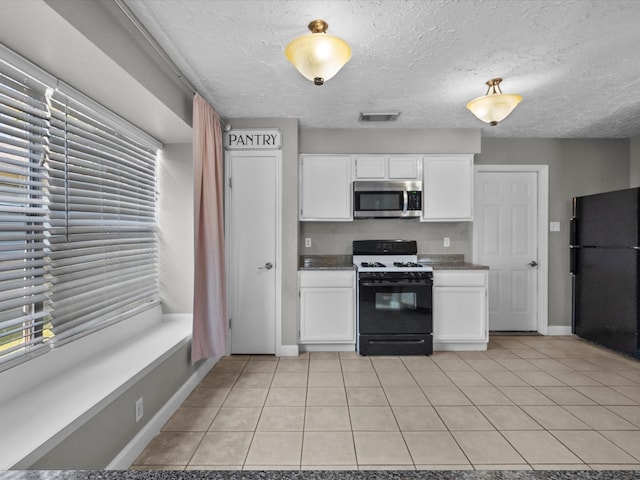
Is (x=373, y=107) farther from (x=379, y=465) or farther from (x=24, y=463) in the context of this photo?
(x=24, y=463)

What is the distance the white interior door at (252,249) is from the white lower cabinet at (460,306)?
1690mm

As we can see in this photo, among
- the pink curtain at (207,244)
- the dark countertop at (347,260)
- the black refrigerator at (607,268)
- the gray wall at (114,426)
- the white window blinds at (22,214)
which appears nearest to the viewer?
the gray wall at (114,426)

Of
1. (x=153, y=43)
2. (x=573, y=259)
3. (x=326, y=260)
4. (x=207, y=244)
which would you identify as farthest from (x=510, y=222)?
(x=153, y=43)

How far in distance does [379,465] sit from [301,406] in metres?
0.79

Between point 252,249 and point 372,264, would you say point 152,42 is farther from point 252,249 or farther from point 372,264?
point 372,264

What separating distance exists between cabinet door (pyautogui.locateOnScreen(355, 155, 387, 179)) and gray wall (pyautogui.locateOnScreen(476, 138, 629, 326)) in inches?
51.7

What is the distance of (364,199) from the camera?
379 cm

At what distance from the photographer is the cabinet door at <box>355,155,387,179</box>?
381 cm

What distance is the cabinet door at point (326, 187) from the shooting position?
3.81 metres

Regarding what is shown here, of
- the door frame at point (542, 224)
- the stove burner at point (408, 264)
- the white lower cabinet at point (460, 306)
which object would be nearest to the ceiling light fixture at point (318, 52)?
the stove burner at point (408, 264)

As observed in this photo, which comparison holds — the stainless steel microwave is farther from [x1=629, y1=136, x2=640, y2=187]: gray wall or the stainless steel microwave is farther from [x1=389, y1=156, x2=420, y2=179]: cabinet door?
[x1=629, y1=136, x2=640, y2=187]: gray wall

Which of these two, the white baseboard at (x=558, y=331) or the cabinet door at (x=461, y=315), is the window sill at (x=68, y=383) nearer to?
the cabinet door at (x=461, y=315)

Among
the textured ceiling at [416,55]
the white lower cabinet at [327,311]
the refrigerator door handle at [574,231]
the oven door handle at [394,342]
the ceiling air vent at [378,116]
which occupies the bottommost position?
the oven door handle at [394,342]

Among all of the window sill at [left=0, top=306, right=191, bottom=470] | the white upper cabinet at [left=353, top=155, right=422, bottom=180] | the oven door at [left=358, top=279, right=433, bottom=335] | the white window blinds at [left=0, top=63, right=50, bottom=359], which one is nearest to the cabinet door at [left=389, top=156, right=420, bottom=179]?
the white upper cabinet at [left=353, top=155, right=422, bottom=180]
